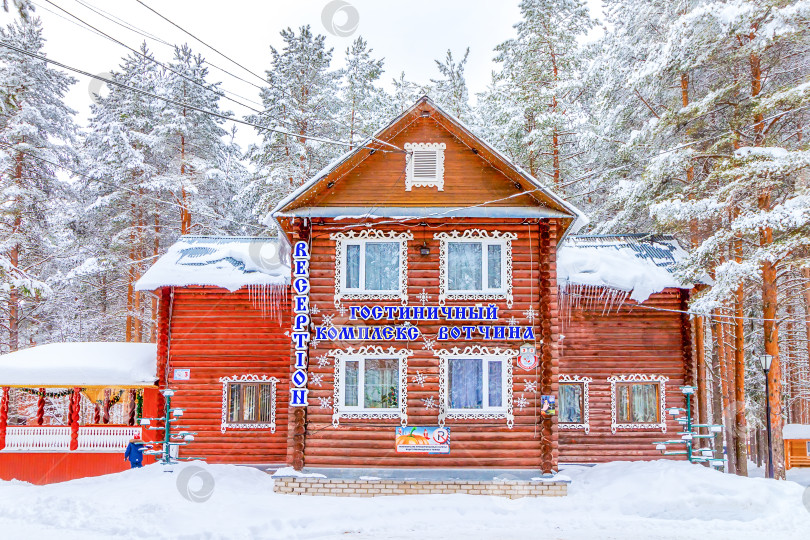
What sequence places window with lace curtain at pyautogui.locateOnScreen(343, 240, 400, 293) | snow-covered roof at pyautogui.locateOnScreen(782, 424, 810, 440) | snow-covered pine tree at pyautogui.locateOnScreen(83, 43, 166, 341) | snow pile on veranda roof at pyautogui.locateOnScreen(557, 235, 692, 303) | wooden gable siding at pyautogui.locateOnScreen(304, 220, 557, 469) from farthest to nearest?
snow-covered pine tree at pyautogui.locateOnScreen(83, 43, 166, 341)
snow-covered roof at pyautogui.locateOnScreen(782, 424, 810, 440)
snow pile on veranda roof at pyautogui.locateOnScreen(557, 235, 692, 303)
window with lace curtain at pyautogui.locateOnScreen(343, 240, 400, 293)
wooden gable siding at pyautogui.locateOnScreen(304, 220, 557, 469)

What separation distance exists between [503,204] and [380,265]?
3.32 m

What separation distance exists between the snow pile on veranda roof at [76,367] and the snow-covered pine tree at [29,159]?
21.5 feet

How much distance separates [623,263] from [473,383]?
258 inches

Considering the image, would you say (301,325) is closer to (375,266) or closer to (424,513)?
(375,266)

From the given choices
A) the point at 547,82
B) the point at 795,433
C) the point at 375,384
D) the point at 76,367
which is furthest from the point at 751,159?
the point at 76,367

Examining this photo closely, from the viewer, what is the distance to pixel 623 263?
58.3 feet

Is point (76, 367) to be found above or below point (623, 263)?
below

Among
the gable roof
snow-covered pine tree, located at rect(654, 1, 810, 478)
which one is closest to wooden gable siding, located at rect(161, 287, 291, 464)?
the gable roof

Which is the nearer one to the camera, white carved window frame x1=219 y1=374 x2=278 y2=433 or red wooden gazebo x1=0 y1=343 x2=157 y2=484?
red wooden gazebo x1=0 y1=343 x2=157 y2=484

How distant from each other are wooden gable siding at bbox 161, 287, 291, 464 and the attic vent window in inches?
220

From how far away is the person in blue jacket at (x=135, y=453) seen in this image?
16.3 meters

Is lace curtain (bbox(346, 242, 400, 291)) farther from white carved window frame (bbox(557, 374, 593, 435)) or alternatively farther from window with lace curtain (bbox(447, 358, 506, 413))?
white carved window frame (bbox(557, 374, 593, 435))

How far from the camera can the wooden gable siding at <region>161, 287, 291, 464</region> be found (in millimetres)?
17219

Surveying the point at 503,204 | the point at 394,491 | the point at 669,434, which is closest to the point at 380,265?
the point at 503,204
